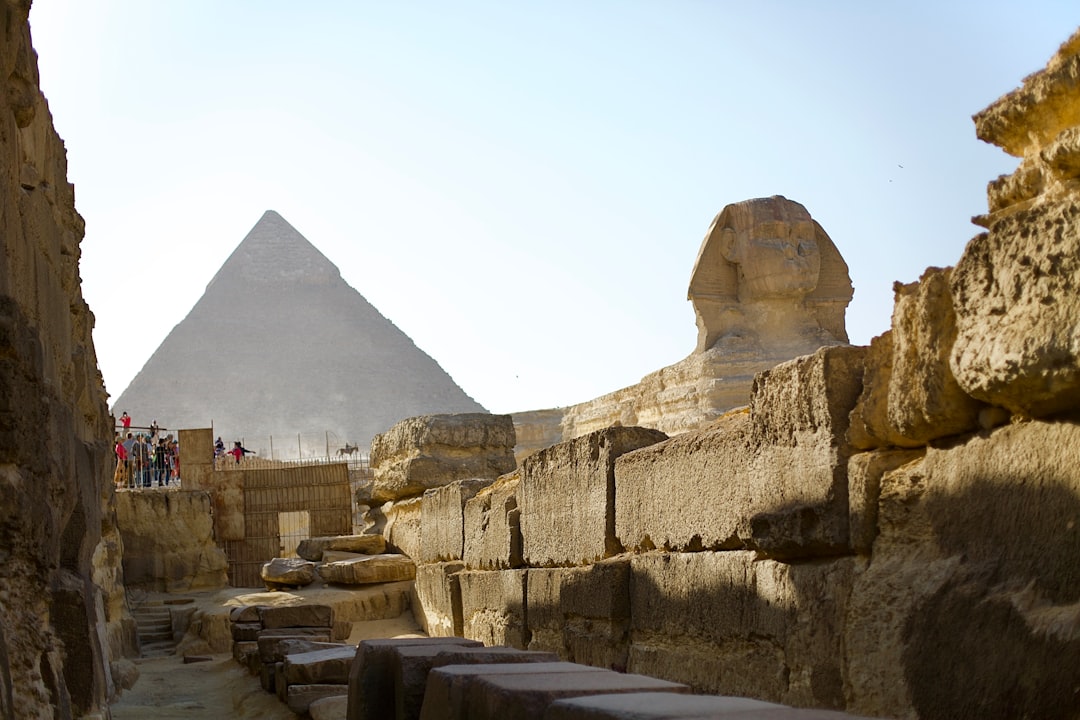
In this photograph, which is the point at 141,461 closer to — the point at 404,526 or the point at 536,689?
the point at 404,526

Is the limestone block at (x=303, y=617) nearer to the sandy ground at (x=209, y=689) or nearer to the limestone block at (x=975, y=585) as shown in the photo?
the sandy ground at (x=209, y=689)

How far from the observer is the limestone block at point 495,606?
7.06m

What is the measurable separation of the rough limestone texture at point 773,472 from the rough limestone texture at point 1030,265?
0.71m

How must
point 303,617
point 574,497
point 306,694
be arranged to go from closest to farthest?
point 574,497 < point 306,694 < point 303,617

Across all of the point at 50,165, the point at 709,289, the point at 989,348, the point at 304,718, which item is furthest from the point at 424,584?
the point at 709,289

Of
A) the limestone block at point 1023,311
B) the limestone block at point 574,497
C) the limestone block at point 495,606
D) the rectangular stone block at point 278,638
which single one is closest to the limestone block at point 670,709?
the limestone block at point 1023,311

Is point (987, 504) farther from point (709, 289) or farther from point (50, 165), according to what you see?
point (709, 289)

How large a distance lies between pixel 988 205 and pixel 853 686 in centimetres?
143

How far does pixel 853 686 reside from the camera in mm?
3576

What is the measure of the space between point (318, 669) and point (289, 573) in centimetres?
573

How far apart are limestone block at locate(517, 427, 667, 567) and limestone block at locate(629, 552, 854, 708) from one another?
1.99 ft

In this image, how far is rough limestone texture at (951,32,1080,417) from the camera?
9.16ft

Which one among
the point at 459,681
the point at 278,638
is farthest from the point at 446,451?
the point at 459,681

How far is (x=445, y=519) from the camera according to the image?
32.7 ft
